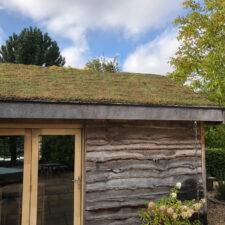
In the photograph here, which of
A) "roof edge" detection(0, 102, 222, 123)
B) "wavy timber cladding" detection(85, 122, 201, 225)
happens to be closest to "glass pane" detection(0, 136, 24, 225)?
"roof edge" detection(0, 102, 222, 123)

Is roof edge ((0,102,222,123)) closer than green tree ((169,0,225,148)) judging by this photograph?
Yes

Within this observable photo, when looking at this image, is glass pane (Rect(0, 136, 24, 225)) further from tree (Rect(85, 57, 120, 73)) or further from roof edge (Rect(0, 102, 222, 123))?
tree (Rect(85, 57, 120, 73))

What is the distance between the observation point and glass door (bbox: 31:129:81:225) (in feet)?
22.2

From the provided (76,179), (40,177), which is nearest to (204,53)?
(76,179)

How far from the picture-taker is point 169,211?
6617 millimetres

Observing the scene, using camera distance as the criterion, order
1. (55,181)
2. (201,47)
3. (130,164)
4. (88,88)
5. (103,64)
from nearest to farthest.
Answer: (55,181), (130,164), (88,88), (201,47), (103,64)

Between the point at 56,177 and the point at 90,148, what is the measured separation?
2.73ft

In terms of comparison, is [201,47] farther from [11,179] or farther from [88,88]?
[11,179]

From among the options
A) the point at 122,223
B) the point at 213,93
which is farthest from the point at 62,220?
the point at 213,93

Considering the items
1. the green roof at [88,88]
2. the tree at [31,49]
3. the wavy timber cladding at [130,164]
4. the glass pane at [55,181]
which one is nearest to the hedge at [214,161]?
the green roof at [88,88]

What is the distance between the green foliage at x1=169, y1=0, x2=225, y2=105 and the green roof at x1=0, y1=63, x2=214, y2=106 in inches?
83.6

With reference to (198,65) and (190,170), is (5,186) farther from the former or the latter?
(198,65)

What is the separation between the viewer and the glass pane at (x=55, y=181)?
6.78m

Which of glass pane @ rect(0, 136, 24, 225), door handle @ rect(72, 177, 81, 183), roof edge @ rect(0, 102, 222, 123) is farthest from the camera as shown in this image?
door handle @ rect(72, 177, 81, 183)
